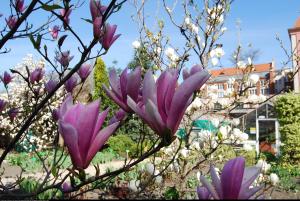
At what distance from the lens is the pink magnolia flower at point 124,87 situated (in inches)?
31.9

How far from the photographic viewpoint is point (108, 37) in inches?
46.2

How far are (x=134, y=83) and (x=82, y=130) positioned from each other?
9.2 inches

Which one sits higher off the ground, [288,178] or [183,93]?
[183,93]

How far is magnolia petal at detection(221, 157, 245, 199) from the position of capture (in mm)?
468

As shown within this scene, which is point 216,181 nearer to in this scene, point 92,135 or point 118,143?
point 92,135

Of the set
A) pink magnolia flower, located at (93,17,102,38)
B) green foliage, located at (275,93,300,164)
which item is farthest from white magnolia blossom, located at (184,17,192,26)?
green foliage, located at (275,93,300,164)

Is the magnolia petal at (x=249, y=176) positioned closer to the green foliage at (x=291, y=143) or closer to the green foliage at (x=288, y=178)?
the green foliage at (x=288, y=178)

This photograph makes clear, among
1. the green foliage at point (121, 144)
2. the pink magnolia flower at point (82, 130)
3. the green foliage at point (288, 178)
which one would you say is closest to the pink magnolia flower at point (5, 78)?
the pink magnolia flower at point (82, 130)

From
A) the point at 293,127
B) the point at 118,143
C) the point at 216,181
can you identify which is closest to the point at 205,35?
the point at 216,181

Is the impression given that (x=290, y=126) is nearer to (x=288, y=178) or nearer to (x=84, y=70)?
(x=288, y=178)

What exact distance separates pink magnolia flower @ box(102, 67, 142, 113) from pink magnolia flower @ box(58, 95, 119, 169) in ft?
0.51

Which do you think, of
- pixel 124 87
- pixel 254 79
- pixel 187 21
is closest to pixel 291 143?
Result: pixel 187 21

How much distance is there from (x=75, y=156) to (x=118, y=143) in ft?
49.1

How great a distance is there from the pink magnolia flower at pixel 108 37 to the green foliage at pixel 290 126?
11079 mm
